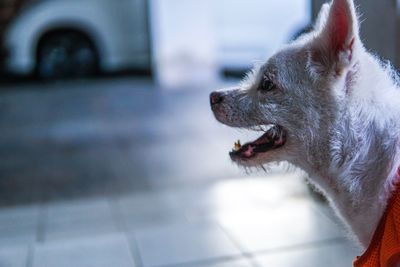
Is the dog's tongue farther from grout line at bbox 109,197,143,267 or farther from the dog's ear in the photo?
grout line at bbox 109,197,143,267

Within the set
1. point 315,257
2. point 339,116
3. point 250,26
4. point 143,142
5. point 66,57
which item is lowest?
point 143,142

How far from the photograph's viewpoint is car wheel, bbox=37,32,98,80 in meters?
10.8

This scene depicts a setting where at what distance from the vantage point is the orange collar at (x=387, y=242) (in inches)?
59.0

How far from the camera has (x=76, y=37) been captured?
428 inches

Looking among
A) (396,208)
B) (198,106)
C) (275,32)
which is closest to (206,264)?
(396,208)

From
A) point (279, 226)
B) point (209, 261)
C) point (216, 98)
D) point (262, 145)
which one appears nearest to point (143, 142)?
point (279, 226)

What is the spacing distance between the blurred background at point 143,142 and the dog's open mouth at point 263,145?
0.53ft

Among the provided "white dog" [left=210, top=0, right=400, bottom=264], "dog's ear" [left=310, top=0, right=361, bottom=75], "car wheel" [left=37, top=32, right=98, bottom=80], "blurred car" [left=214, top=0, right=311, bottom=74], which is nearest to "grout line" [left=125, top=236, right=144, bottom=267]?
"white dog" [left=210, top=0, right=400, bottom=264]

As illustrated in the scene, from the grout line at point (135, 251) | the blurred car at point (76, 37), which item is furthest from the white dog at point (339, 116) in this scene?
the blurred car at point (76, 37)

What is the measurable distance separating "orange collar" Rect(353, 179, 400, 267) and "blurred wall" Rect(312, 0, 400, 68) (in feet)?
5.76

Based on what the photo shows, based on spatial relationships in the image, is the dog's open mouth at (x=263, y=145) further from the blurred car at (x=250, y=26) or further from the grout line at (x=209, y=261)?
the blurred car at (x=250, y=26)

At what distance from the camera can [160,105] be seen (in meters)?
8.32

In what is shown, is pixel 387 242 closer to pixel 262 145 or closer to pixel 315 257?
pixel 262 145

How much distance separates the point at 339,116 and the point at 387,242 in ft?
1.26
